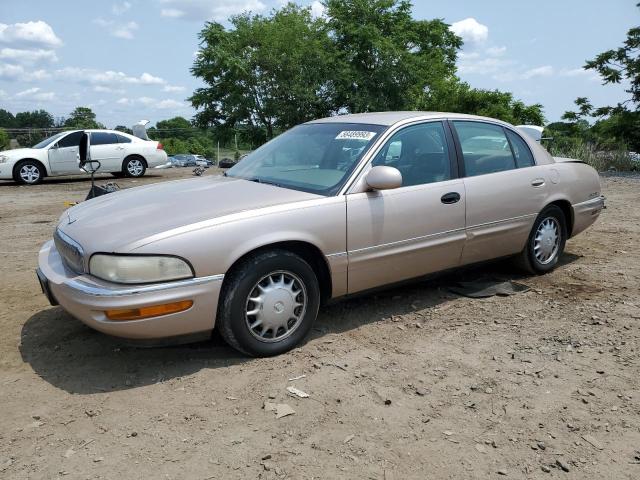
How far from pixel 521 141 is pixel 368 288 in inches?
85.2

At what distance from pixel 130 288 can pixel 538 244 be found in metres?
3.64

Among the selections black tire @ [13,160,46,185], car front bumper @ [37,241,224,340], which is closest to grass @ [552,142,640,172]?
black tire @ [13,160,46,185]

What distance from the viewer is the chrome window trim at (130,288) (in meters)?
3.02

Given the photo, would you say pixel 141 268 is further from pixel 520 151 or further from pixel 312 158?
pixel 520 151

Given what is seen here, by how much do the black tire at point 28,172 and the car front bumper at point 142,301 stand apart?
40.4ft

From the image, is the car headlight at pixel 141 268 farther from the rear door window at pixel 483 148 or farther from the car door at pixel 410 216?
the rear door window at pixel 483 148

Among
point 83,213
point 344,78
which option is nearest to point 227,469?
point 83,213

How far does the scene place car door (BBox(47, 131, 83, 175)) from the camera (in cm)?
1431

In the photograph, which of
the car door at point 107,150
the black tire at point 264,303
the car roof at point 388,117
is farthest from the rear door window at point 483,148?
the car door at point 107,150

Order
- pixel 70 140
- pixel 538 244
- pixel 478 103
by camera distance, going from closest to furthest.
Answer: pixel 538 244, pixel 70 140, pixel 478 103

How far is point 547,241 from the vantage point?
16.8 ft

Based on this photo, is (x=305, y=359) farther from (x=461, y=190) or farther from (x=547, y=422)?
(x=461, y=190)

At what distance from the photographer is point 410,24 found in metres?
35.3

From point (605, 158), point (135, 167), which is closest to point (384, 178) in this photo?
point (135, 167)
